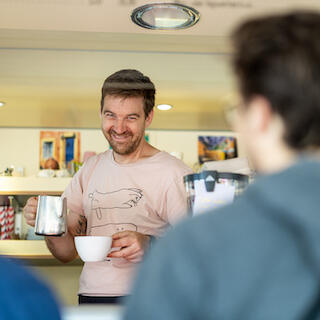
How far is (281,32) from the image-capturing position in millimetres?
477

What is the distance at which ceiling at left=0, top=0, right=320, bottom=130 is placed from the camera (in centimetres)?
162

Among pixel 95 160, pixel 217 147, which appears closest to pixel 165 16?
pixel 95 160

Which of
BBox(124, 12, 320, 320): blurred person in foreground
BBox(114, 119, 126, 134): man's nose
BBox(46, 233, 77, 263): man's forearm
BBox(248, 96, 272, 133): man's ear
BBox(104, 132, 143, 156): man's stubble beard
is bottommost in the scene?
BBox(46, 233, 77, 263): man's forearm

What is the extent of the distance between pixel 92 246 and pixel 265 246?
0.81 metres

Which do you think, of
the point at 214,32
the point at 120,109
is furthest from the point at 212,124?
the point at 120,109

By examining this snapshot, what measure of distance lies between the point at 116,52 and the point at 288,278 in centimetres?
160

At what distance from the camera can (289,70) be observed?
459 millimetres

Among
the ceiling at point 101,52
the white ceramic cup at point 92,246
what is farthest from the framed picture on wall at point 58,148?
the white ceramic cup at point 92,246

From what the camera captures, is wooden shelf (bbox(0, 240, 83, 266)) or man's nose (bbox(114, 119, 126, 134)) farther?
wooden shelf (bbox(0, 240, 83, 266))

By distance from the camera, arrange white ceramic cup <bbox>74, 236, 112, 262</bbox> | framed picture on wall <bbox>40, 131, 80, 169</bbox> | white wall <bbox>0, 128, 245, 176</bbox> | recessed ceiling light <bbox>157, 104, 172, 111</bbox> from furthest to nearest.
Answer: framed picture on wall <bbox>40, 131, 80, 169</bbox> < white wall <bbox>0, 128, 245, 176</bbox> < recessed ceiling light <bbox>157, 104, 172, 111</bbox> < white ceramic cup <bbox>74, 236, 112, 262</bbox>

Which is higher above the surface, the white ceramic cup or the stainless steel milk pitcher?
the stainless steel milk pitcher

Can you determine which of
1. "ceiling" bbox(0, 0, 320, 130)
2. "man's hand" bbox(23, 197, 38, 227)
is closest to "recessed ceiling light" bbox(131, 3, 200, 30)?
"ceiling" bbox(0, 0, 320, 130)

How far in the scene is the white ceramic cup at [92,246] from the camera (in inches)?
46.3

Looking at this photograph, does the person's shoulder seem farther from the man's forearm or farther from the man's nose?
the man's forearm
